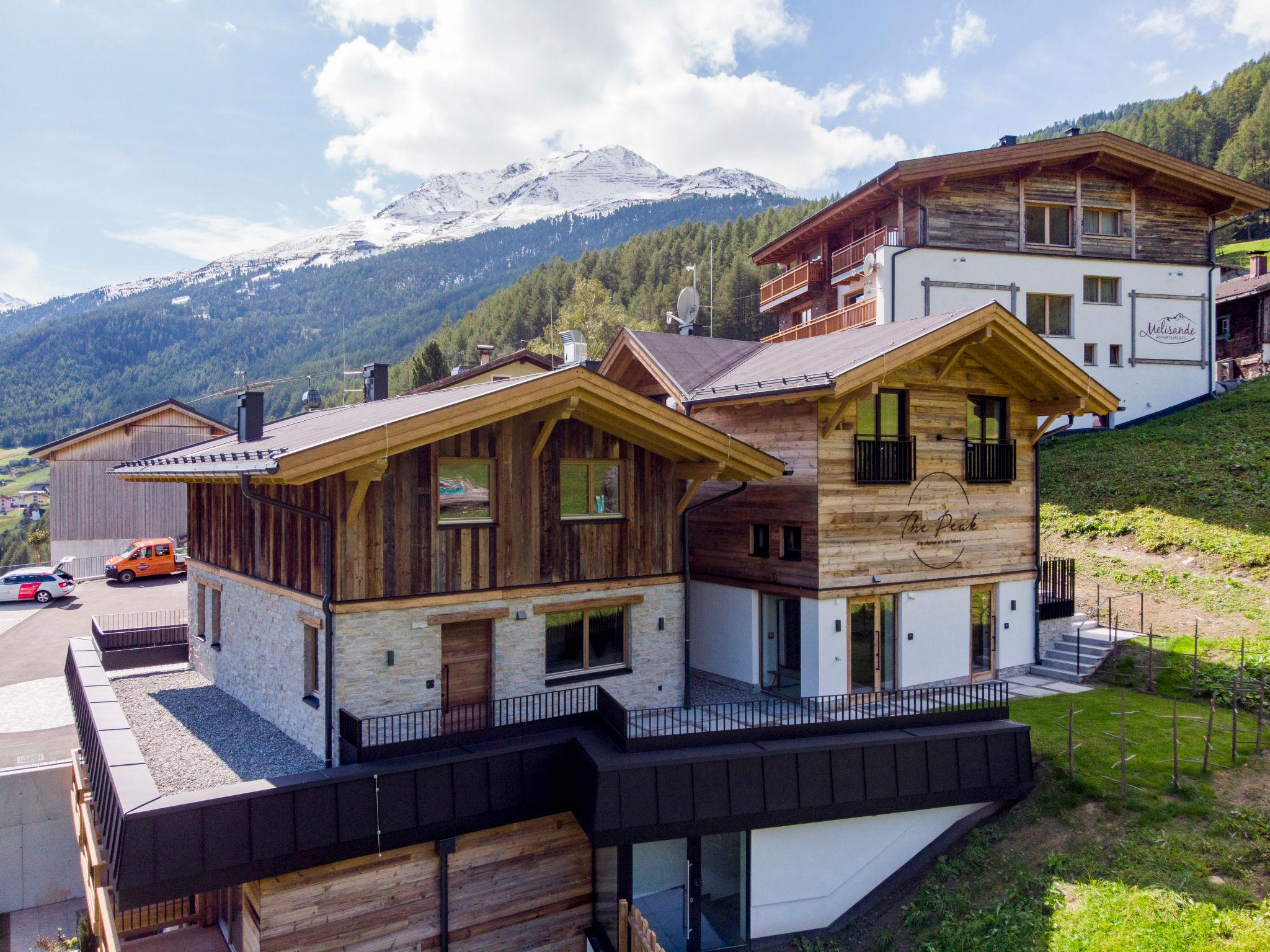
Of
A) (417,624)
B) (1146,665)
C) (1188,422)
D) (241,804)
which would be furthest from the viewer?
(1188,422)

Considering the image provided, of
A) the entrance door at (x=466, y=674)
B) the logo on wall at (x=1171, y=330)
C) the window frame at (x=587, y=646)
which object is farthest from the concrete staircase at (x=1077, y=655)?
the logo on wall at (x=1171, y=330)

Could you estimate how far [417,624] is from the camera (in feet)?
39.1

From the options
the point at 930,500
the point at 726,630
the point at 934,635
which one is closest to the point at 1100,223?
the point at 930,500

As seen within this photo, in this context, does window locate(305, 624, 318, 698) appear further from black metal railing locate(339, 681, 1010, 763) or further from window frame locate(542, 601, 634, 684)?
window frame locate(542, 601, 634, 684)

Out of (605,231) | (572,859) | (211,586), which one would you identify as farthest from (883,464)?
(605,231)

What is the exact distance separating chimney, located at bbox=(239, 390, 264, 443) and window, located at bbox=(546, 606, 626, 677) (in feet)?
20.9

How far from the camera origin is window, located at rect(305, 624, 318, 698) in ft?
40.1

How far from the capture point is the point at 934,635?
1571 cm

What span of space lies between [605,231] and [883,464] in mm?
185636

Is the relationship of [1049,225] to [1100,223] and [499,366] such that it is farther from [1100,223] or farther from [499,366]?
[499,366]

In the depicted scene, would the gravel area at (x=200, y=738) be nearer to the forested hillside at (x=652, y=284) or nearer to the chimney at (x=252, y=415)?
the chimney at (x=252, y=415)

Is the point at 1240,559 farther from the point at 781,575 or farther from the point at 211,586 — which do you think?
the point at 211,586

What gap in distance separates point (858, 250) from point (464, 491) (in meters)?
23.6

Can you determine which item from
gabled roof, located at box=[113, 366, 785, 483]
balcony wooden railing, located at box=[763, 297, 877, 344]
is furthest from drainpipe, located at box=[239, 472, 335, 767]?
balcony wooden railing, located at box=[763, 297, 877, 344]
